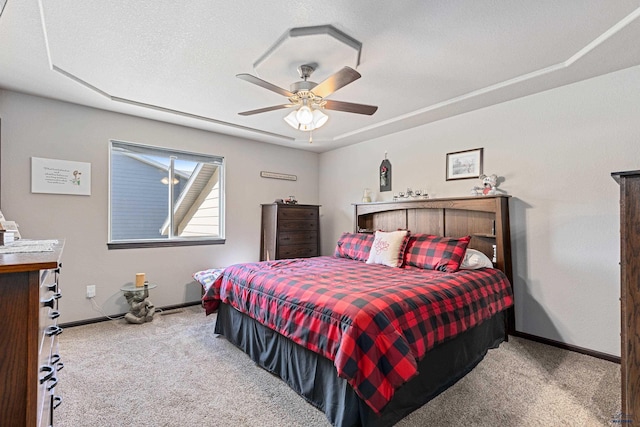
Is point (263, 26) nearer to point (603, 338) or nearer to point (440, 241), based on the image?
point (440, 241)

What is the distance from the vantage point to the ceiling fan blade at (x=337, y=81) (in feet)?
6.68

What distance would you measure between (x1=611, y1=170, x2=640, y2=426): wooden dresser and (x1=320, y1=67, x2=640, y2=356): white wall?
1632mm

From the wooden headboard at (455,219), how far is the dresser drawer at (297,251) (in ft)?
3.01

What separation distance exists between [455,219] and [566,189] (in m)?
1.09

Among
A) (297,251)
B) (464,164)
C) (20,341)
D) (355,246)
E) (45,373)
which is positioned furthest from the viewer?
(297,251)

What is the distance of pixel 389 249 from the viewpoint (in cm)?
330

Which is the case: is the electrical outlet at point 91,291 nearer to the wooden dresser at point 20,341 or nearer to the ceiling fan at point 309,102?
the ceiling fan at point 309,102

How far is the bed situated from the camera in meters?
1.67

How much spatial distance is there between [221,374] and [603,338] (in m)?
3.30

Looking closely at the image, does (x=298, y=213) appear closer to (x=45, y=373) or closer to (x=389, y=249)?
(x=389, y=249)

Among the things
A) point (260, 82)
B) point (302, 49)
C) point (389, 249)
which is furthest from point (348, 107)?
point (389, 249)

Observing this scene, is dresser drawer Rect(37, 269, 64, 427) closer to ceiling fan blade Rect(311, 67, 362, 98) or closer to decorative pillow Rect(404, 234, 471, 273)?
ceiling fan blade Rect(311, 67, 362, 98)

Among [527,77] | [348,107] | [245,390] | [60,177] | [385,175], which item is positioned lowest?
[245,390]

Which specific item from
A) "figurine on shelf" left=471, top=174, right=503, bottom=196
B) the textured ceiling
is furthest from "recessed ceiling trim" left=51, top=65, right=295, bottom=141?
"figurine on shelf" left=471, top=174, right=503, bottom=196
